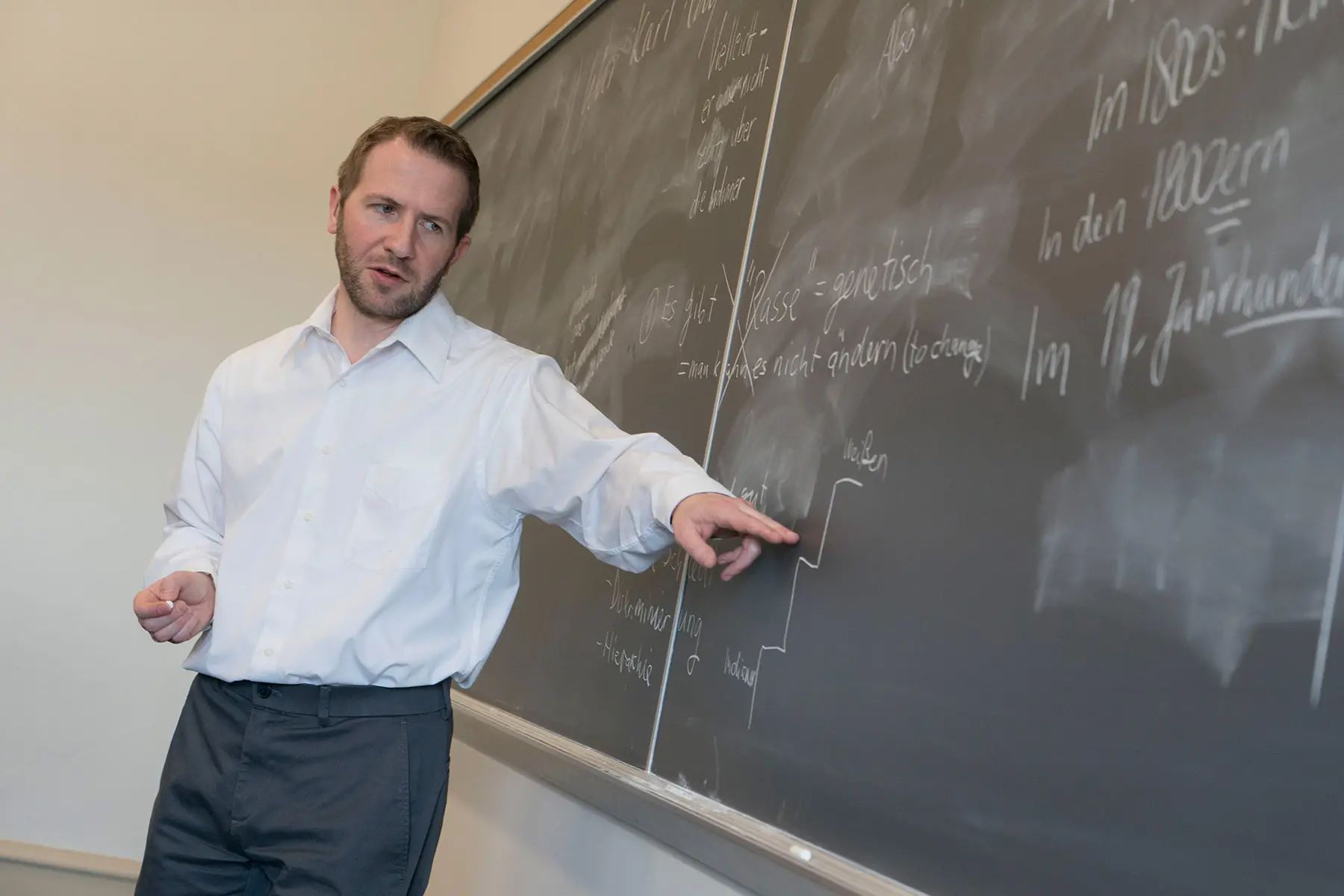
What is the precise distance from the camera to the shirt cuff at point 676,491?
5.08 feet

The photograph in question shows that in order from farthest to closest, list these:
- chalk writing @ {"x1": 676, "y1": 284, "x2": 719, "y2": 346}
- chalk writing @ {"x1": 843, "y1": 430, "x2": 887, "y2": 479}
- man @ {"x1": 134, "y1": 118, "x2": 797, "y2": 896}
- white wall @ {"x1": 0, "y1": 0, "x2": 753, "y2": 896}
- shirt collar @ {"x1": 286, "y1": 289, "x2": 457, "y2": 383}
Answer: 1. white wall @ {"x1": 0, "y1": 0, "x2": 753, "y2": 896}
2. chalk writing @ {"x1": 676, "y1": 284, "x2": 719, "y2": 346}
3. shirt collar @ {"x1": 286, "y1": 289, "x2": 457, "y2": 383}
4. man @ {"x1": 134, "y1": 118, "x2": 797, "y2": 896}
5. chalk writing @ {"x1": 843, "y1": 430, "x2": 887, "y2": 479}

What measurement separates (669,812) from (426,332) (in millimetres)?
855

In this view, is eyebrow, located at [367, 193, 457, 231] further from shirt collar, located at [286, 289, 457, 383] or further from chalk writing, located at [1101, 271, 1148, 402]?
chalk writing, located at [1101, 271, 1148, 402]

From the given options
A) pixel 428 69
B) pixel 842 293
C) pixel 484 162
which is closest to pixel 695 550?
pixel 842 293

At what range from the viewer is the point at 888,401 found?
1.50 meters

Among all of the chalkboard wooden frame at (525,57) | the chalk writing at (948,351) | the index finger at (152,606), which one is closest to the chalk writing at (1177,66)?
the chalk writing at (948,351)

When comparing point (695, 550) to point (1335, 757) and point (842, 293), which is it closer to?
point (842, 293)

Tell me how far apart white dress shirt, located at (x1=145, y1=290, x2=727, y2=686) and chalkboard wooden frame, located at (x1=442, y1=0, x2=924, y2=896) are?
0.34 m

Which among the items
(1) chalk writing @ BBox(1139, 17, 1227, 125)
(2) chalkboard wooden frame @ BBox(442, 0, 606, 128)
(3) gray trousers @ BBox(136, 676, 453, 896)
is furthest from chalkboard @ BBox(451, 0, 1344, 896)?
(2) chalkboard wooden frame @ BBox(442, 0, 606, 128)

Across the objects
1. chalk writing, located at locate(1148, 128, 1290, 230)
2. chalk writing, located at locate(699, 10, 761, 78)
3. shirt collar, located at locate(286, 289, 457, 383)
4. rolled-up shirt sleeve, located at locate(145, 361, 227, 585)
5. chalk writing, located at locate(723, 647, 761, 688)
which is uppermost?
chalk writing, located at locate(699, 10, 761, 78)

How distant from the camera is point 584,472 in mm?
1704

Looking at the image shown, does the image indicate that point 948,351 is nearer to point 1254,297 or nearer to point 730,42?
point 1254,297

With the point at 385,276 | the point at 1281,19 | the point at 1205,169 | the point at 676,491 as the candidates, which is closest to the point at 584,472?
the point at 676,491

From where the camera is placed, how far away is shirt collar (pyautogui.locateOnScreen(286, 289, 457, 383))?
1926 millimetres
